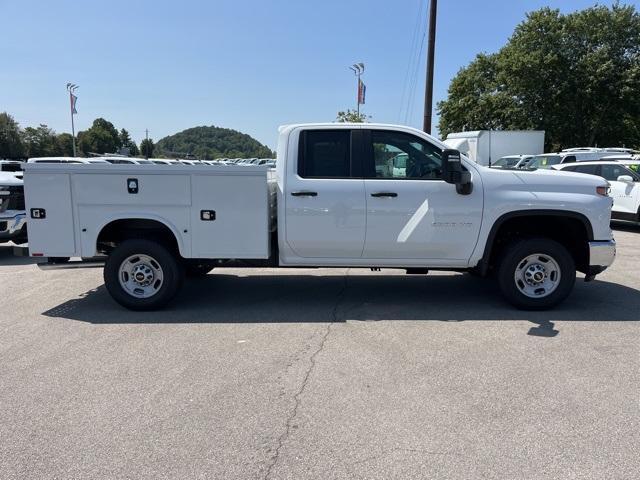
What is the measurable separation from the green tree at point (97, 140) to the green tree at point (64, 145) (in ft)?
18.2

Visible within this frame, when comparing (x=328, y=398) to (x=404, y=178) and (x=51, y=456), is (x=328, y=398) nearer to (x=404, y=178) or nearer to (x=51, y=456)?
(x=51, y=456)

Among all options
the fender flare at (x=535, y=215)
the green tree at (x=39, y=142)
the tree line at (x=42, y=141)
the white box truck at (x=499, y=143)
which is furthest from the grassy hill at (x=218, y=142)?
the fender flare at (x=535, y=215)

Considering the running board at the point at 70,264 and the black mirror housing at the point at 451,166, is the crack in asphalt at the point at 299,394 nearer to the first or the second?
the black mirror housing at the point at 451,166

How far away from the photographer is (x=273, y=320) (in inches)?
220

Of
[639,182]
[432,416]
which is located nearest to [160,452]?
[432,416]

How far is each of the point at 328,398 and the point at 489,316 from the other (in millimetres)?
2709

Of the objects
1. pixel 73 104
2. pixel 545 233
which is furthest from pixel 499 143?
pixel 73 104

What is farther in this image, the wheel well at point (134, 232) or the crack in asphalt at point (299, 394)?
the wheel well at point (134, 232)

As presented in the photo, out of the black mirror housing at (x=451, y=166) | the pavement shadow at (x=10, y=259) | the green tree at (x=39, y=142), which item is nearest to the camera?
the black mirror housing at (x=451, y=166)

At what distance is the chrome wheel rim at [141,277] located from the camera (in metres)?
5.87

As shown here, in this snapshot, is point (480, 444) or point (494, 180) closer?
point (480, 444)

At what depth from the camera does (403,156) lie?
5.80 m

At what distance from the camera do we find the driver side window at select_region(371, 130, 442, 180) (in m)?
5.73

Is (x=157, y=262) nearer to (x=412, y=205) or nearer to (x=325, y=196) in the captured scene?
(x=325, y=196)
